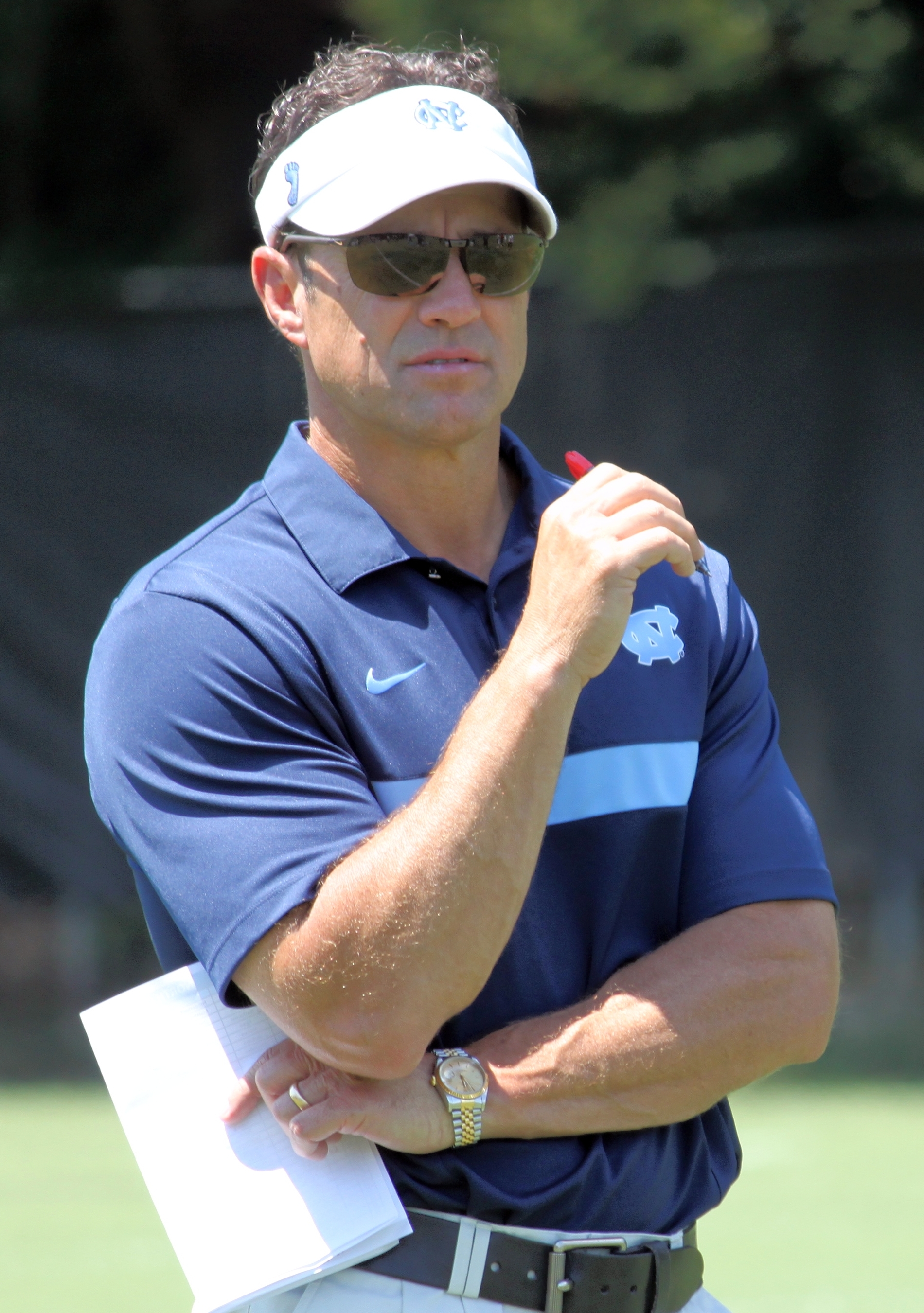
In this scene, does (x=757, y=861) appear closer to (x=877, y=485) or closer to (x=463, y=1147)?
(x=463, y=1147)

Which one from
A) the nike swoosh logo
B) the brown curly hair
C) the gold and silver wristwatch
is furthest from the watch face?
the brown curly hair

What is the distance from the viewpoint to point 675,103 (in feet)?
18.7

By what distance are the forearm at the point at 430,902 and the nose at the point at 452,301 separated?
0.55 m

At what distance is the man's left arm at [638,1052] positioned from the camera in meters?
1.75

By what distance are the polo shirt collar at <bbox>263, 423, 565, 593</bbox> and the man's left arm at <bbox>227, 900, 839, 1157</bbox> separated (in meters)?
0.56

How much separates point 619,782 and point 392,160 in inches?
32.5

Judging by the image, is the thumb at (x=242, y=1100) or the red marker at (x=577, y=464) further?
the red marker at (x=577, y=464)

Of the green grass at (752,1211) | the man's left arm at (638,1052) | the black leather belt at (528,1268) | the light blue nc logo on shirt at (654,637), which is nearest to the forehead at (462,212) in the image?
the light blue nc logo on shirt at (654,637)

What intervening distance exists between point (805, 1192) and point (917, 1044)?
4.25 ft

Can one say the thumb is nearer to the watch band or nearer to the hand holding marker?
the watch band

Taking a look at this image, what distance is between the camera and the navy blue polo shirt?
1747 mm

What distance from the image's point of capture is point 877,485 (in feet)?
19.5

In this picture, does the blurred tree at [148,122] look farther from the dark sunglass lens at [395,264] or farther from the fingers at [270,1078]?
the fingers at [270,1078]

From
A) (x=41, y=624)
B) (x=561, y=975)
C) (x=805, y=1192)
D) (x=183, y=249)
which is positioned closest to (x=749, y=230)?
(x=183, y=249)
